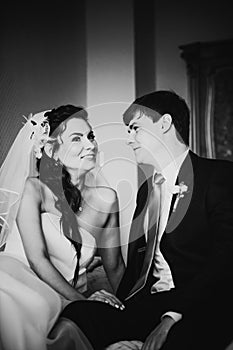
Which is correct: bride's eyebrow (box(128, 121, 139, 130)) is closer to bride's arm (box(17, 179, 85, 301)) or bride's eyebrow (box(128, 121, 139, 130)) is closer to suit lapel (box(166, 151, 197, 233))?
suit lapel (box(166, 151, 197, 233))

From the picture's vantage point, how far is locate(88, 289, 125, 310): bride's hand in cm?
266

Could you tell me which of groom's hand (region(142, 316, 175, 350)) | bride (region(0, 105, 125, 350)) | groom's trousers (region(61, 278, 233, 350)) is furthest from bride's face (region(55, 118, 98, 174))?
groom's hand (region(142, 316, 175, 350))

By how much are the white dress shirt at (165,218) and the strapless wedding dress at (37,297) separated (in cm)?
24

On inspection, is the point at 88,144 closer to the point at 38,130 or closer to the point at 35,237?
the point at 38,130

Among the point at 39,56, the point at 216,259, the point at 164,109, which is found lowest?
the point at 216,259

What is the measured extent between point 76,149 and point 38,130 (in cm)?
16

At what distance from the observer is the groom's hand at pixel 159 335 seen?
2.58 meters

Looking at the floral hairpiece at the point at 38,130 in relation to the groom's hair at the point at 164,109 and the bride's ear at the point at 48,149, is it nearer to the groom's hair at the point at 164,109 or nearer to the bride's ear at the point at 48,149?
the bride's ear at the point at 48,149

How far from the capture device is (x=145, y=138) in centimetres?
269

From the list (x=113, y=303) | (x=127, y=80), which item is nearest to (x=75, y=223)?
(x=113, y=303)

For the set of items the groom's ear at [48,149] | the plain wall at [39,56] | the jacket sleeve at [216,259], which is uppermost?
the plain wall at [39,56]

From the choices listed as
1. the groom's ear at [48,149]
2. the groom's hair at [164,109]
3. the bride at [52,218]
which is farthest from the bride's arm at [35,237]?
the groom's hair at [164,109]

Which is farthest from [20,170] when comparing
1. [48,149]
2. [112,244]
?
[112,244]

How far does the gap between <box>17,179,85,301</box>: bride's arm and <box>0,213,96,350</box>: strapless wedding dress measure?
0.05ft
